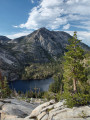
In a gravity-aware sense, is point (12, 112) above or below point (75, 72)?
below

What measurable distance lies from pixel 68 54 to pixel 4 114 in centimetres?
1928

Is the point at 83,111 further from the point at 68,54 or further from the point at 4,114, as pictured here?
the point at 4,114

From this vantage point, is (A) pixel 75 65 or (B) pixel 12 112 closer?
(A) pixel 75 65

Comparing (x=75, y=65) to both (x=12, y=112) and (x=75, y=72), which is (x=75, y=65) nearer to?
(x=75, y=72)

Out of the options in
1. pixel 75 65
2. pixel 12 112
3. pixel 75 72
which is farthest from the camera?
pixel 12 112

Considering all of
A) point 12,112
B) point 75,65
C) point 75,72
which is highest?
point 75,65

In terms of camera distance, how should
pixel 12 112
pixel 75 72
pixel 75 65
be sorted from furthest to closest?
pixel 12 112 < pixel 75 72 < pixel 75 65

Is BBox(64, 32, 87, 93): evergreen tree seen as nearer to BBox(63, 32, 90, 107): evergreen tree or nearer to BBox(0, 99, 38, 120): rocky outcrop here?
BBox(63, 32, 90, 107): evergreen tree

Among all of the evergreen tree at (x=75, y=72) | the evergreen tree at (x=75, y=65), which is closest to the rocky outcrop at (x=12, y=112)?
the evergreen tree at (x=75, y=72)

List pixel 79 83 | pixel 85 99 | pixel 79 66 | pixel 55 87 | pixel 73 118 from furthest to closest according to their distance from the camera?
pixel 55 87 → pixel 79 83 → pixel 79 66 → pixel 85 99 → pixel 73 118

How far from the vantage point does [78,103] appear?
1914 centimetres

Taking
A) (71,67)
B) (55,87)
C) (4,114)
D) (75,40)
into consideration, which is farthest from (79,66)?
(55,87)

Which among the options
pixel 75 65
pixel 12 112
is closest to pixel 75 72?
pixel 75 65

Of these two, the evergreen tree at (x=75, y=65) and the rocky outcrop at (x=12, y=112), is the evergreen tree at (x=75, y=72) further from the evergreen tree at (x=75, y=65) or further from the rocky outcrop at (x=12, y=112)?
the rocky outcrop at (x=12, y=112)
